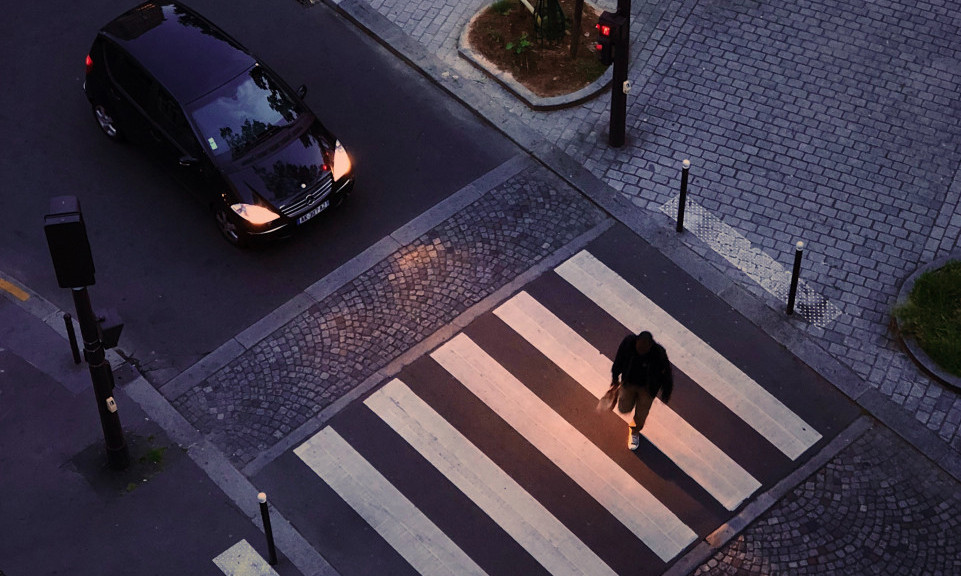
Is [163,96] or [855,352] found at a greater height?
[163,96]

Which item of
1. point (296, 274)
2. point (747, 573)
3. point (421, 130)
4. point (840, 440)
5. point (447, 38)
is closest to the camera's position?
point (747, 573)

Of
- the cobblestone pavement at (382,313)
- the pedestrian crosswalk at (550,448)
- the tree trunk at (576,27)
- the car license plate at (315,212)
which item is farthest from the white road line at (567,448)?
the tree trunk at (576,27)

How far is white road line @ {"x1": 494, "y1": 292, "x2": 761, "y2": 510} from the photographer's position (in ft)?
42.9

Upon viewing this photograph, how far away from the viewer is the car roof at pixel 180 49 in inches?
607

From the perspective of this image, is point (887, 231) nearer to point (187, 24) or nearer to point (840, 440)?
point (840, 440)

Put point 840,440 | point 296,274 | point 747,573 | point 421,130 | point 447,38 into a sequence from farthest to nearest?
point 447,38 < point 421,130 < point 296,274 < point 840,440 < point 747,573

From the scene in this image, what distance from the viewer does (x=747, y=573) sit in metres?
12.4

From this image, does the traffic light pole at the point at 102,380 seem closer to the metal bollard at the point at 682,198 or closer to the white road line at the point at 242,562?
the white road line at the point at 242,562

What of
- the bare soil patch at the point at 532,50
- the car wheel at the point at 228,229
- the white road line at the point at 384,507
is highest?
the bare soil patch at the point at 532,50

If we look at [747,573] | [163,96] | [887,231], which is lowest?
[747,573]

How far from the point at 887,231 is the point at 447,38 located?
22.5ft

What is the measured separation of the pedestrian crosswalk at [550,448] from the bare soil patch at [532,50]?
3.80 metres

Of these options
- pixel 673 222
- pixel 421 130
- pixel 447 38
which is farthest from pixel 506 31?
pixel 673 222

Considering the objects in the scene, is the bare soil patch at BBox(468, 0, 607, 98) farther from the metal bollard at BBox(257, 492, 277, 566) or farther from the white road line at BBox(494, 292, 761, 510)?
the metal bollard at BBox(257, 492, 277, 566)
